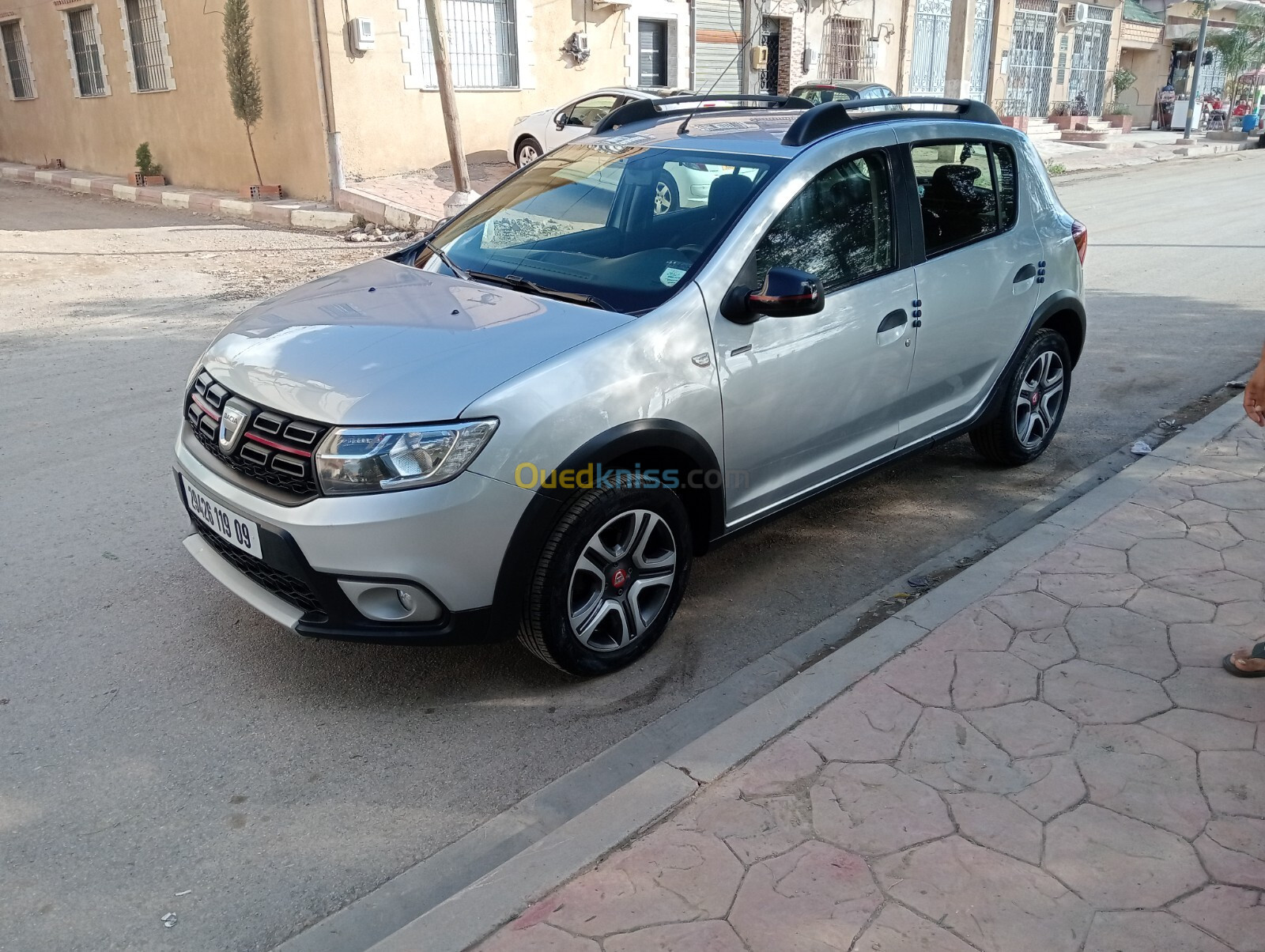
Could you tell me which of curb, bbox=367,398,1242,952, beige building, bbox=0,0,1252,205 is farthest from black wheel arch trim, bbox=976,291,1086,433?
beige building, bbox=0,0,1252,205

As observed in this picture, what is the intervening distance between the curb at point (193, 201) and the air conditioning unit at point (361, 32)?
90.1 inches

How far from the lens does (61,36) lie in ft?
64.1

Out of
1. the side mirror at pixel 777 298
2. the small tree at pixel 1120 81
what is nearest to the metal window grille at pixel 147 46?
the side mirror at pixel 777 298

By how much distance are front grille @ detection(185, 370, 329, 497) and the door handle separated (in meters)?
2.24

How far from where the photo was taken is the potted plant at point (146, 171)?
58.9 feet

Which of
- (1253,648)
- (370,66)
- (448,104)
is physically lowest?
(1253,648)

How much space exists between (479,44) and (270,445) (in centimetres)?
1514

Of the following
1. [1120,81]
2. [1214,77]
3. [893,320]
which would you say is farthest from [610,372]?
[1214,77]

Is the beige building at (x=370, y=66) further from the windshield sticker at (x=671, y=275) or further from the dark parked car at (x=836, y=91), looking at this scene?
the windshield sticker at (x=671, y=275)

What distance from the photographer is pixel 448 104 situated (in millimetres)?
13125

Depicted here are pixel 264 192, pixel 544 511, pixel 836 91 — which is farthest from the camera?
pixel 836 91

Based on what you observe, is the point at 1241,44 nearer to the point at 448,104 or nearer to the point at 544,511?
the point at 448,104

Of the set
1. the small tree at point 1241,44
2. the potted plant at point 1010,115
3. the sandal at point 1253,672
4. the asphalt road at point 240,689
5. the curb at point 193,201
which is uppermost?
the small tree at point 1241,44

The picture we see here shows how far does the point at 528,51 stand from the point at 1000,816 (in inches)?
655
